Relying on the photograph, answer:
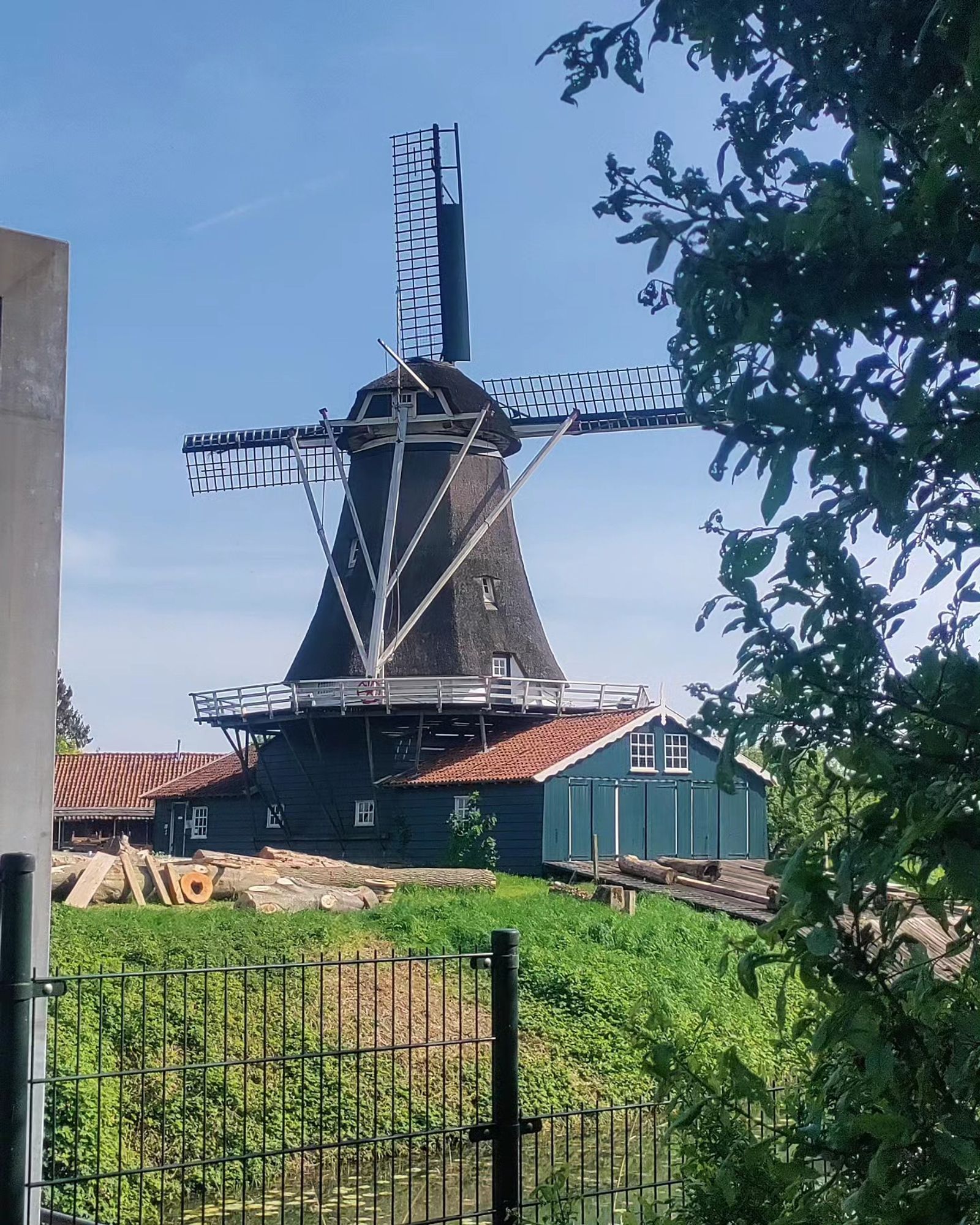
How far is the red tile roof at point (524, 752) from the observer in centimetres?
2602

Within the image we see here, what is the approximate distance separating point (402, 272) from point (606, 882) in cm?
1803

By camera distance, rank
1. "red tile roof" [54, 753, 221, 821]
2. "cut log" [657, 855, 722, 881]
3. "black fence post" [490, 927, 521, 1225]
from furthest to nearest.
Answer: "red tile roof" [54, 753, 221, 821] < "cut log" [657, 855, 722, 881] < "black fence post" [490, 927, 521, 1225]

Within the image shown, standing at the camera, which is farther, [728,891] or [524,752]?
[524,752]

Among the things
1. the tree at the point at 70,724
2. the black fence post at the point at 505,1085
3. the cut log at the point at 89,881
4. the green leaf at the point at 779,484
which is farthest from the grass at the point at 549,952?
the tree at the point at 70,724

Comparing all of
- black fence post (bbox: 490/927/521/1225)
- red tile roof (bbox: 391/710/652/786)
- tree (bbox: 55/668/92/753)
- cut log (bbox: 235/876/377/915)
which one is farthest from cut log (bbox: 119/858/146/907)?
tree (bbox: 55/668/92/753)

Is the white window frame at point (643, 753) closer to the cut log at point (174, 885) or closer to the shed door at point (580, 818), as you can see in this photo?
the shed door at point (580, 818)

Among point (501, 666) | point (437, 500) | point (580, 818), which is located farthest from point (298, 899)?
point (437, 500)

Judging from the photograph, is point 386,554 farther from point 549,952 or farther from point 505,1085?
point 505,1085

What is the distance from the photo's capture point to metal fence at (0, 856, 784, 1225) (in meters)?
4.82

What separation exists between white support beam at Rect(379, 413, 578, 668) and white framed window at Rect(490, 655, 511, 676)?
201 centimetres

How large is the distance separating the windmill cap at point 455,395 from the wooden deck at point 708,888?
34.8 ft

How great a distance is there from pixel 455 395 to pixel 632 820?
10632 mm

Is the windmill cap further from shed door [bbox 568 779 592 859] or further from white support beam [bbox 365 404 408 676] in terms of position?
shed door [bbox 568 779 592 859]

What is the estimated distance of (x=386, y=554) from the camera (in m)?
29.4
